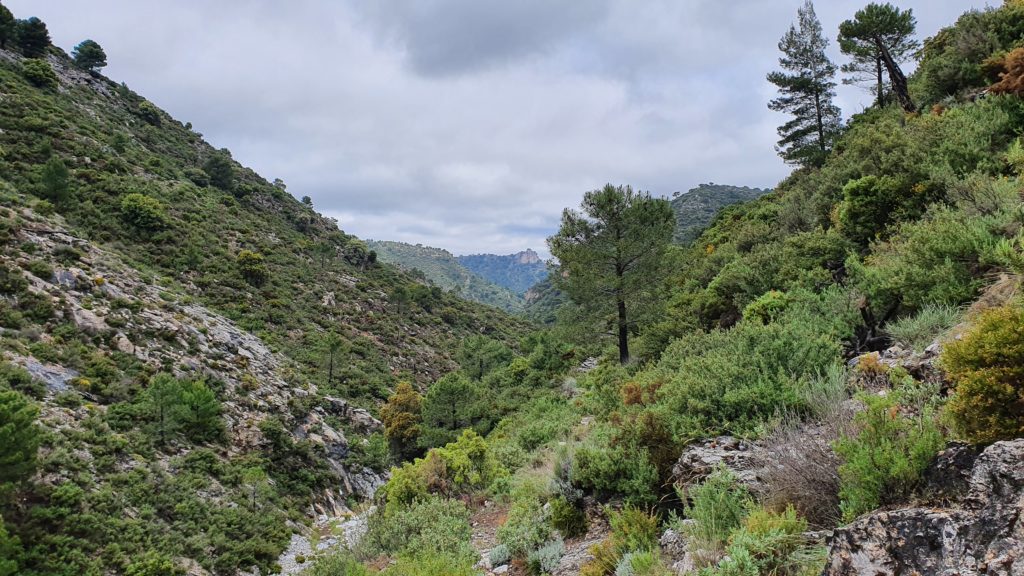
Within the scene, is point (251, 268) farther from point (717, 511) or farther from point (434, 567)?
point (717, 511)

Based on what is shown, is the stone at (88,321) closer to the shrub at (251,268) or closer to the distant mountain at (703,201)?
the shrub at (251,268)

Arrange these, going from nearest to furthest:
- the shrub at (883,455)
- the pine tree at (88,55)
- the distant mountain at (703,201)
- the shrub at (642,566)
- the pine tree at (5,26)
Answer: the shrub at (883,455) < the shrub at (642,566) < the pine tree at (5,26) < the pine tree at (88,55) < the distant mountain at (703,201)

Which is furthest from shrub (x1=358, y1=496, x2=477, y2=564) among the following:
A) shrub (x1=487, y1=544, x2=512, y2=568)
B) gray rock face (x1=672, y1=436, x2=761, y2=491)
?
gray rock face (x1=672, y1=436, x2=761, y2=491)

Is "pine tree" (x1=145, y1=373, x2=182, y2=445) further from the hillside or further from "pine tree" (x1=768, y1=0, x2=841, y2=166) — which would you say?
"pine tree" (x1=768, y1=0, x2=841, y2=166)

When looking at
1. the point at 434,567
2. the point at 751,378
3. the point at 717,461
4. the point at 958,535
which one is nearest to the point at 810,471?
the point at 717,461

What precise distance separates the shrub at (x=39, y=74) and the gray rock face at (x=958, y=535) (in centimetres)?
6945

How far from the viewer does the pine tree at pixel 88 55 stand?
58719 millimetres

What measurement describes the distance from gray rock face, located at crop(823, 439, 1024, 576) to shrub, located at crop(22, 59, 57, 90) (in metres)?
69.5

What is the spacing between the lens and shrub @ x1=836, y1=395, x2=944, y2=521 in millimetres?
2760

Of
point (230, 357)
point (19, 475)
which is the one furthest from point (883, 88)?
point (230, 357)

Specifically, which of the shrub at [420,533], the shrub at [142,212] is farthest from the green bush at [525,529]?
the shrub at [142,212]

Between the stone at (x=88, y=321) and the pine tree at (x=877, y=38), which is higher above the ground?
the pine tree at (x=877, y=38)

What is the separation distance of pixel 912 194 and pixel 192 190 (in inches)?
2286

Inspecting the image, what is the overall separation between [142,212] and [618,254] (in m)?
37.7
